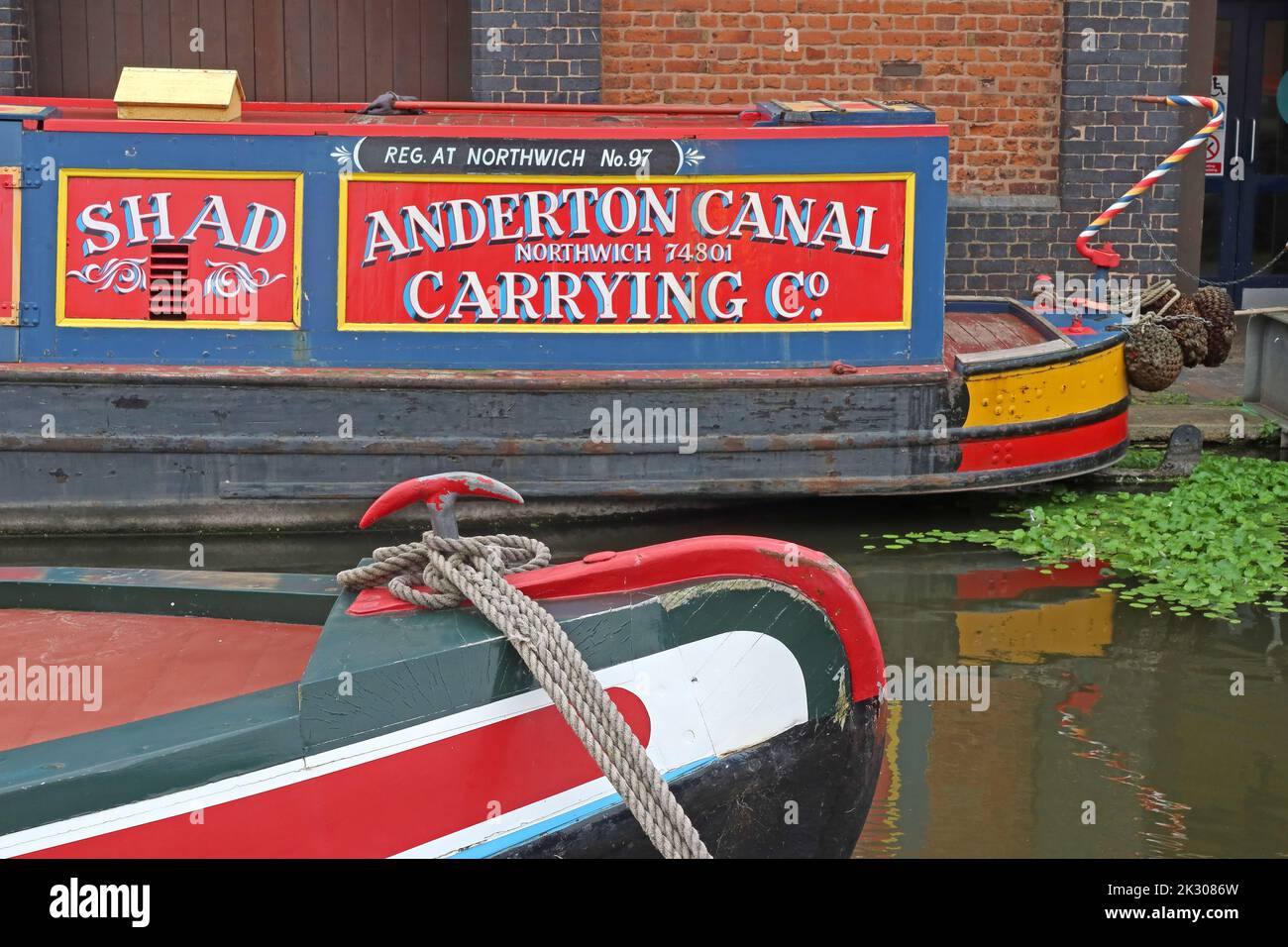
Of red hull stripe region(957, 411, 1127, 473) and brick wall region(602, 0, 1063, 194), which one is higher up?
brick wall region(602, 0, 1063, 194)

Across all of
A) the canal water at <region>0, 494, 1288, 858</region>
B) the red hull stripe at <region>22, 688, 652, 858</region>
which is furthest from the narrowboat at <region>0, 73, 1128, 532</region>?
the red hull stripe at <region>22, 688, 652, 858</region>

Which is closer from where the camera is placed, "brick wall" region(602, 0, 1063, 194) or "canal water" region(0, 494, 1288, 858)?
"canal water" region(0, 494, 1288, 858)

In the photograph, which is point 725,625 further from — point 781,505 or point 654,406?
point 781,505

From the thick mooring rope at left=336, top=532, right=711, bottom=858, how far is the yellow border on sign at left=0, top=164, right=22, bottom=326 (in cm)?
448

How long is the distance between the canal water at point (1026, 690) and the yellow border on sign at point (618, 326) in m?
0.98

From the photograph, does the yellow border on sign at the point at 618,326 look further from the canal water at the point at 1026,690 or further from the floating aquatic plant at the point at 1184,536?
the floating aquatic plant at the point at 1184,536

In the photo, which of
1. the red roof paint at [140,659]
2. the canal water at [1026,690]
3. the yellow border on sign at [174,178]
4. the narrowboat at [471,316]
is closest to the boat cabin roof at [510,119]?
the narrowboat at [471,316]

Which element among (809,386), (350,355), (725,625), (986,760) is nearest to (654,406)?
(809,386)

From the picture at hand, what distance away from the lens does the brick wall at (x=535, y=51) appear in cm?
1051

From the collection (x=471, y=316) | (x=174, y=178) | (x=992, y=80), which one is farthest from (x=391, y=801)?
(x=992, y=80)

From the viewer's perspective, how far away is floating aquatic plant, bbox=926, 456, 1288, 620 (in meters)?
7.02

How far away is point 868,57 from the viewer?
10852mm

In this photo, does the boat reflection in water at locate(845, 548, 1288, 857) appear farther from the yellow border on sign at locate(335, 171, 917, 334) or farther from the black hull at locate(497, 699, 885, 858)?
the yellow border on sign at locate(335, 171, 917, 334)

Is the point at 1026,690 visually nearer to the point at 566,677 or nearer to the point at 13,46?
the point at 566,677
